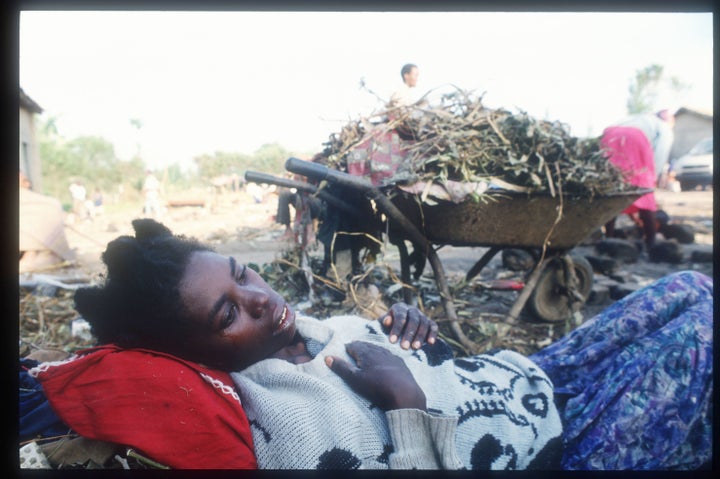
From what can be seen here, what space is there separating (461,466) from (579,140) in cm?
252

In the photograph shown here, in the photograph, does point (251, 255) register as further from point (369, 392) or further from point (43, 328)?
point (369, 392)

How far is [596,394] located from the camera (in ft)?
5.43

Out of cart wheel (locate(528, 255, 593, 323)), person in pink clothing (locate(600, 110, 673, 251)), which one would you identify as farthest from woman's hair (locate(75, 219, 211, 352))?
person in pink clothing (locate(600, 110, 673, 251))

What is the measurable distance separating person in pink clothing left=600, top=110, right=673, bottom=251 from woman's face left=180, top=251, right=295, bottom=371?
4.47m

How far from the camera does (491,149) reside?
9.36 feet

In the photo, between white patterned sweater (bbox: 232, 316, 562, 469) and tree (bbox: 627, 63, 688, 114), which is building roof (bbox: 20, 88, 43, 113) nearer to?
white patterned sweater (bbox: 232, 316, 562, 469)

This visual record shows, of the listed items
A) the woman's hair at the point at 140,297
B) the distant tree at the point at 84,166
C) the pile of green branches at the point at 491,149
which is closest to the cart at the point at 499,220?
the pile of green branches at the point at 491,149

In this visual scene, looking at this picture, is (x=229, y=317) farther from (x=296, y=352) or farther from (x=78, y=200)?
(x=78, y=200)

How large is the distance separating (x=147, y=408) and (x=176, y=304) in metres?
0.28

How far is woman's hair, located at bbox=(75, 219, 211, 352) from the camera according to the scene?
130 centimetres

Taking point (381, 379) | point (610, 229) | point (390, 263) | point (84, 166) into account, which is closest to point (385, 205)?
point (381, 379)

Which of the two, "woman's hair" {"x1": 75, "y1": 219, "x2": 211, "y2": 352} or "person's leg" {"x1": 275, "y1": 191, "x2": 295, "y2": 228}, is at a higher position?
"person's leg" {"x1": 275, "y1": 191, "x2": 295, "y2": 228}

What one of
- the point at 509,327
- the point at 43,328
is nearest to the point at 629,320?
the point at 509,327

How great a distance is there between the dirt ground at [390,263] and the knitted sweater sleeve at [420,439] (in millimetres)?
1546
